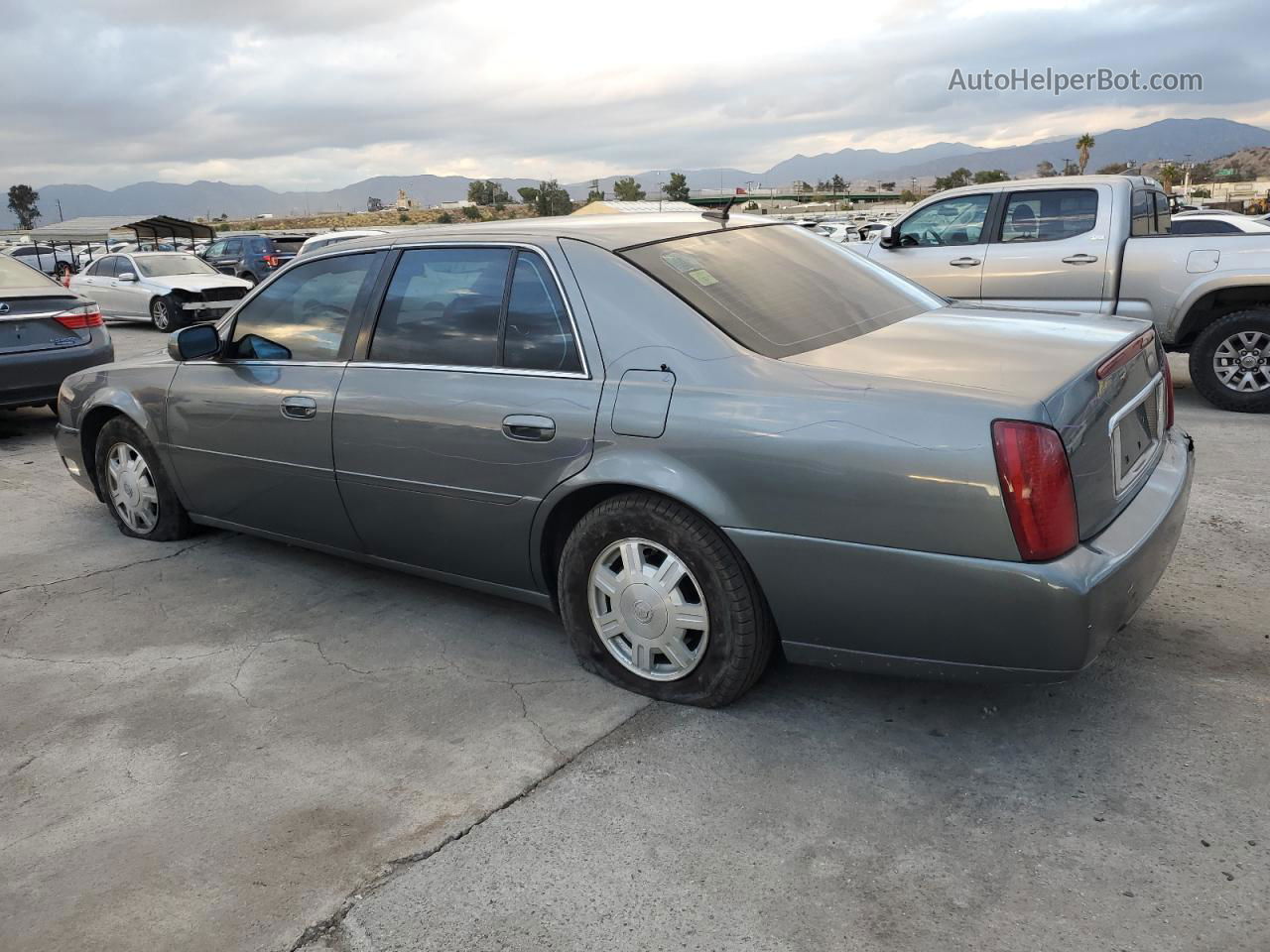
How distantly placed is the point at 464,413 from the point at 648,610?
0.98 metres

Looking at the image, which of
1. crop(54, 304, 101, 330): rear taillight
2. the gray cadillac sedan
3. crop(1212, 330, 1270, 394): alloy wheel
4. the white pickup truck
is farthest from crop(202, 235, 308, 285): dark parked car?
the gray cadillac sedan

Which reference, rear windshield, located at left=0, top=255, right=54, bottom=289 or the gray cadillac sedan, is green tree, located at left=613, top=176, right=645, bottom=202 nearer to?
rear windshield, located at left=0, top=255, right=54, bottom=289

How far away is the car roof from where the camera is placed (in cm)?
354

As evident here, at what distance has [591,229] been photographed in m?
3.59

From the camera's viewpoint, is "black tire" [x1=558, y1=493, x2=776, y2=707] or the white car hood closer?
"black tire" [x1=558, y1=493, x2=776, y2=707]

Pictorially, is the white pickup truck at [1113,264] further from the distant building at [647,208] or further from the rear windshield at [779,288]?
the rear windshield at [779,288]

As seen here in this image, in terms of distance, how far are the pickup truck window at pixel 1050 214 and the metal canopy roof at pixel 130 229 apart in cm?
2489

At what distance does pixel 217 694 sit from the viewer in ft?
11.8

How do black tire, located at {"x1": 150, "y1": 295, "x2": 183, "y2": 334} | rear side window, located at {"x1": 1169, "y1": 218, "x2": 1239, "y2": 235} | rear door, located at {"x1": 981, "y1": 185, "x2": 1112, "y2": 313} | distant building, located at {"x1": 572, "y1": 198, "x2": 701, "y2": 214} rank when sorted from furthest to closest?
black tire, located at {"x1": 150, "y1": 295, "x2": 183, "y2": 334}, rear side window, located at {"x1": 1169, "y1": 218, "x2": 1239, "y2": 235}, rear door, located at {"x1": 981, "y1": 185, "x2": 1112, "y2": 313}, distant building, located at {"x1": 572, "y1": 198, "x2": 701, "y2": 214}

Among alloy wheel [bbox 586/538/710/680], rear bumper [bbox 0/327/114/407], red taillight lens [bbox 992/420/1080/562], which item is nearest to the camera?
red taillight lens [bbox 992/420/1080/562]

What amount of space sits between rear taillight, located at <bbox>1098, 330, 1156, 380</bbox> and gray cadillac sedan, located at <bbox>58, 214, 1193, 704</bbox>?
0.08 feet

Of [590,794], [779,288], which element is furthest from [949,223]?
[590,794]

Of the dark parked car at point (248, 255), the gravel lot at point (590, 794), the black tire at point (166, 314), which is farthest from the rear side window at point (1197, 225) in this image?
the dark parked car at point (248, 255)

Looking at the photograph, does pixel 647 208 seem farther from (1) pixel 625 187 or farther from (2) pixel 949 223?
(1) pixel 625 187
